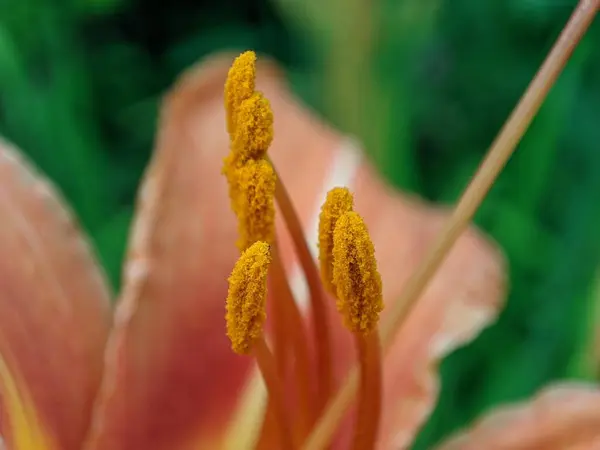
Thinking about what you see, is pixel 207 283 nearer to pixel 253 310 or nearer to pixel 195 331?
pixel 195 331

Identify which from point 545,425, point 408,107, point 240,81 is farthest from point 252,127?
point 408,107

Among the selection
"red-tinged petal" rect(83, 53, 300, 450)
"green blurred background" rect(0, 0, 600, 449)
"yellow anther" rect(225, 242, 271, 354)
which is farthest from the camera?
"green blurred background" rect(0, 0, 600, 449)

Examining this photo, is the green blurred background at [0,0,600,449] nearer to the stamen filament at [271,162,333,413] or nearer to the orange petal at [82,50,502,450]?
the orange petal at [82,50,502,450]

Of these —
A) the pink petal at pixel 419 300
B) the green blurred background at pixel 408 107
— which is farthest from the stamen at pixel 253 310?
the green blurred background at pixel 408 107

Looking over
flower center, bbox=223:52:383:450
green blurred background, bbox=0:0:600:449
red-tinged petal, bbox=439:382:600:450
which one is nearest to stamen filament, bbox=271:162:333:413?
flower center, bbox=223:52:383:450

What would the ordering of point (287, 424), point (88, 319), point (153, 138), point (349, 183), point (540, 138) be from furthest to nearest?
point (153, 138), point (540, 138), point (349, 183), point (88, 319), point (287, 424)

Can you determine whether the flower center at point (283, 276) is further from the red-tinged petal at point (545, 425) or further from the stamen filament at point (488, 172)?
the red-tinged petal at point (545, 425)

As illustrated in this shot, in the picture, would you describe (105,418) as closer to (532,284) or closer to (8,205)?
(8,205)

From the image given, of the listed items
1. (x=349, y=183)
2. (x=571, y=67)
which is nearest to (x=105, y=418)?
(x=349, y=183)
